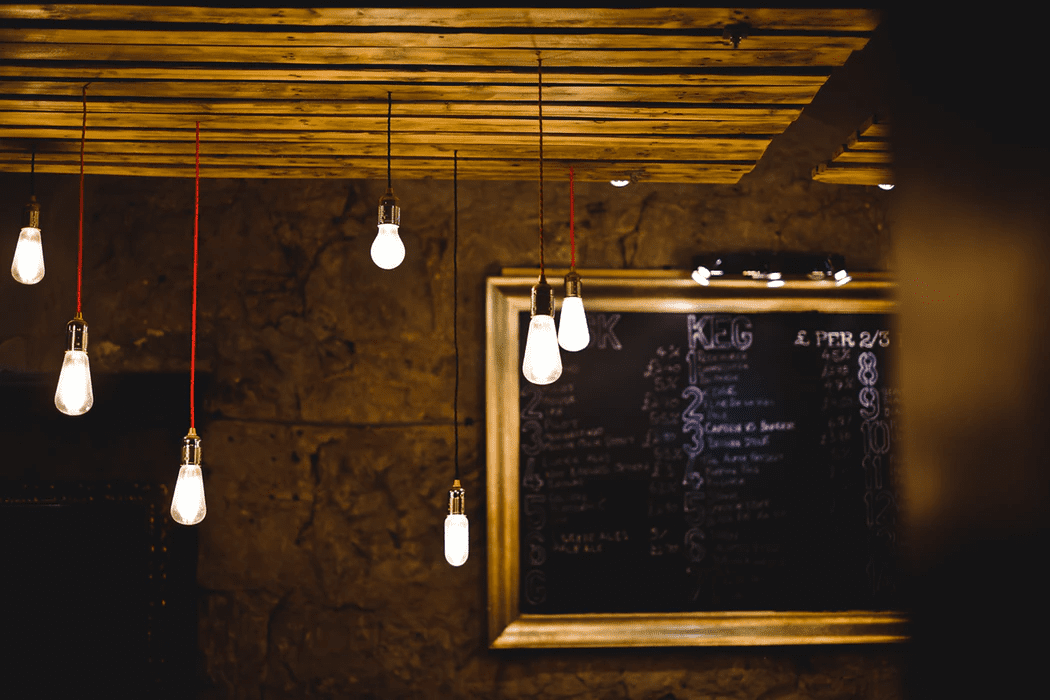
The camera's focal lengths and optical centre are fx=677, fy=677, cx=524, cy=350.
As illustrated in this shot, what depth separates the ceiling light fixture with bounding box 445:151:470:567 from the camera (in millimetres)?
2350

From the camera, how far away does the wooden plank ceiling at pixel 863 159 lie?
87.6 inches

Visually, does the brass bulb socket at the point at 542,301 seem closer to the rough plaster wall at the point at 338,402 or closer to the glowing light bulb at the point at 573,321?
the glowing light bulb at the point at 573,321

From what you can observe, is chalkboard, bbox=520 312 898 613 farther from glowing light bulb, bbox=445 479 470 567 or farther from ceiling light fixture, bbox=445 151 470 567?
glowing light bulb, bbox=445 479 470 567

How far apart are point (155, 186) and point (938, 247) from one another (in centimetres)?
332

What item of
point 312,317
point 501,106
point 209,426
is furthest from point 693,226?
point 209,426

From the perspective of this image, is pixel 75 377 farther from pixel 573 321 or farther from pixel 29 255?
pixel 573 321

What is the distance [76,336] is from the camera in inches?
80.7

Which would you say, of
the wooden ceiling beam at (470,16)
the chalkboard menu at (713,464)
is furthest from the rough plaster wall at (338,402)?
the wooden ceiling beam at (470,16)

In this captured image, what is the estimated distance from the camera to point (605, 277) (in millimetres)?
3141

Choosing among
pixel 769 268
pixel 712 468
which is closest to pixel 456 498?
pixel 712 468

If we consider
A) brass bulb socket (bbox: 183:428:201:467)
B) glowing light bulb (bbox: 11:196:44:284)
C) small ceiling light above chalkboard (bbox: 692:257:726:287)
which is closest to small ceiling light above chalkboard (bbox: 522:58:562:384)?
brass bulb socket (bbox: 183:428:201:467)

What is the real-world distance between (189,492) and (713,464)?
2.17 metres

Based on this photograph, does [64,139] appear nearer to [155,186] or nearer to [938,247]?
[155,186]

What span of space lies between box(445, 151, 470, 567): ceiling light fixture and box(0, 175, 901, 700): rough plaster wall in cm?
4
